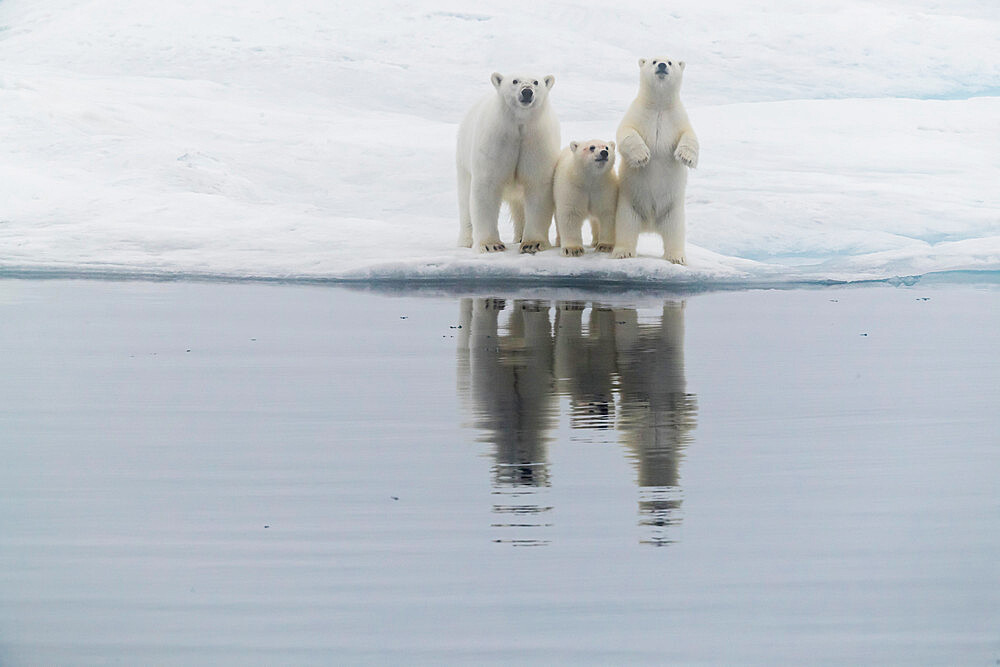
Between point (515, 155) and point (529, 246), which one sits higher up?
point (515, 155)

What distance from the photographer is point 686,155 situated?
8633 mm

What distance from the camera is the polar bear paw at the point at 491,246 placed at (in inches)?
363

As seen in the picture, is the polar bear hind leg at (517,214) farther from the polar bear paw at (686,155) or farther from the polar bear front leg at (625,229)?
the polar bear paw at (686,155)

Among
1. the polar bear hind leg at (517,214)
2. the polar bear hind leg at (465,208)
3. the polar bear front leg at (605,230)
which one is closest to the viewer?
the polar bear front leg at (605,230)

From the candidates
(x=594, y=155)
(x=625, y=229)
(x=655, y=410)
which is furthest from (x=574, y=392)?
(x=625, y=229)

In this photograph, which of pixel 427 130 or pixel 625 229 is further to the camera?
pixel 427 130

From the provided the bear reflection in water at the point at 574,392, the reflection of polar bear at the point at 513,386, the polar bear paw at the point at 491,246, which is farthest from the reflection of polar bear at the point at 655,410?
the polar bear paw at the point at 491,246

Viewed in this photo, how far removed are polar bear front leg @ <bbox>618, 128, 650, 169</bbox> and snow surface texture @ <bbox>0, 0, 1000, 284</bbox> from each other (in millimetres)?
676

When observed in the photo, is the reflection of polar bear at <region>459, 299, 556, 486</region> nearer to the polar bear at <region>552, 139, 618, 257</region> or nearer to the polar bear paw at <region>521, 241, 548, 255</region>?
the polar bear at <region>552, 139, 618, 257</region>

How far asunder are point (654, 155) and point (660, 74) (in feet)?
1.73

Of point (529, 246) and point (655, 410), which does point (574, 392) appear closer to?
point (655, 410)

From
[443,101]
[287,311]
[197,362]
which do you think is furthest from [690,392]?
[443,101]

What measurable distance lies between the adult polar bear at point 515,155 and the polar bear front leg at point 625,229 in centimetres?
50

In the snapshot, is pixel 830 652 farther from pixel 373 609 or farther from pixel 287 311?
pixel 287 311
